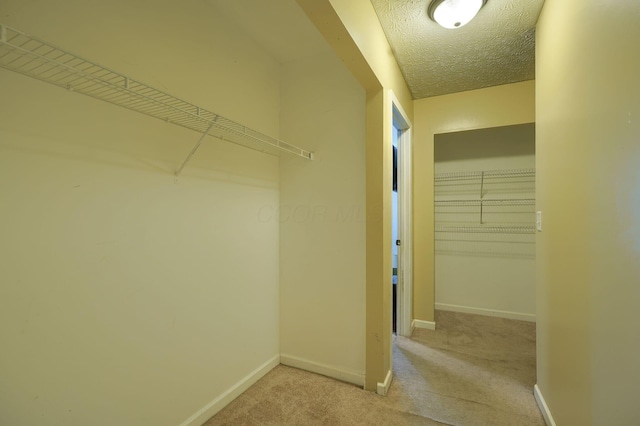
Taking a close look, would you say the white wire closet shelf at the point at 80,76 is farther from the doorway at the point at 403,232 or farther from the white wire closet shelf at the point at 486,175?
the white wire closet shelf at the point at 486,175

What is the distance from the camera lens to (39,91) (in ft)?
3.24

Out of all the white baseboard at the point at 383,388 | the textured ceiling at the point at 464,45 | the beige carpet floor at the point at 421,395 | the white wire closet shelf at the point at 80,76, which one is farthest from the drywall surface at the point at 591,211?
the white wire closet shelf at the point at 80,76

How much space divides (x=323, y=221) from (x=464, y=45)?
1630 mm

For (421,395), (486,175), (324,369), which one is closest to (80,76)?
(324,369)

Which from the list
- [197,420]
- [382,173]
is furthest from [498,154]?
[197,420]

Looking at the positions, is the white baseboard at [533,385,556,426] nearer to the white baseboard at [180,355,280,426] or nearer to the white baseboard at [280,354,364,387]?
the white baseboard at [280,354,364,387]

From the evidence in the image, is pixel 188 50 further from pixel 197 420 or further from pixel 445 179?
pixel 445 179

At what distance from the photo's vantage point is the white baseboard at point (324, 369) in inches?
76.4

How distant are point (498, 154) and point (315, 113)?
2.38 m

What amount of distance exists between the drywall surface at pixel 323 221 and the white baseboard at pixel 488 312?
1967 mm

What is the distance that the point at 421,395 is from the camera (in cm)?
181

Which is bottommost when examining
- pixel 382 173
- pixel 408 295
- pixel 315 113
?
pixel 408 295

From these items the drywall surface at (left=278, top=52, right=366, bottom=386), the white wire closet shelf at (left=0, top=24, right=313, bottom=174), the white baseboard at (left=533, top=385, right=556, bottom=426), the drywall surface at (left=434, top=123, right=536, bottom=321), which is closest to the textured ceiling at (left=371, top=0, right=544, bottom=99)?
the drywall surface at (left=278, top=52, right=366, bottom=386)

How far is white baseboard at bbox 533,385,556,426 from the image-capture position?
4.87ft
